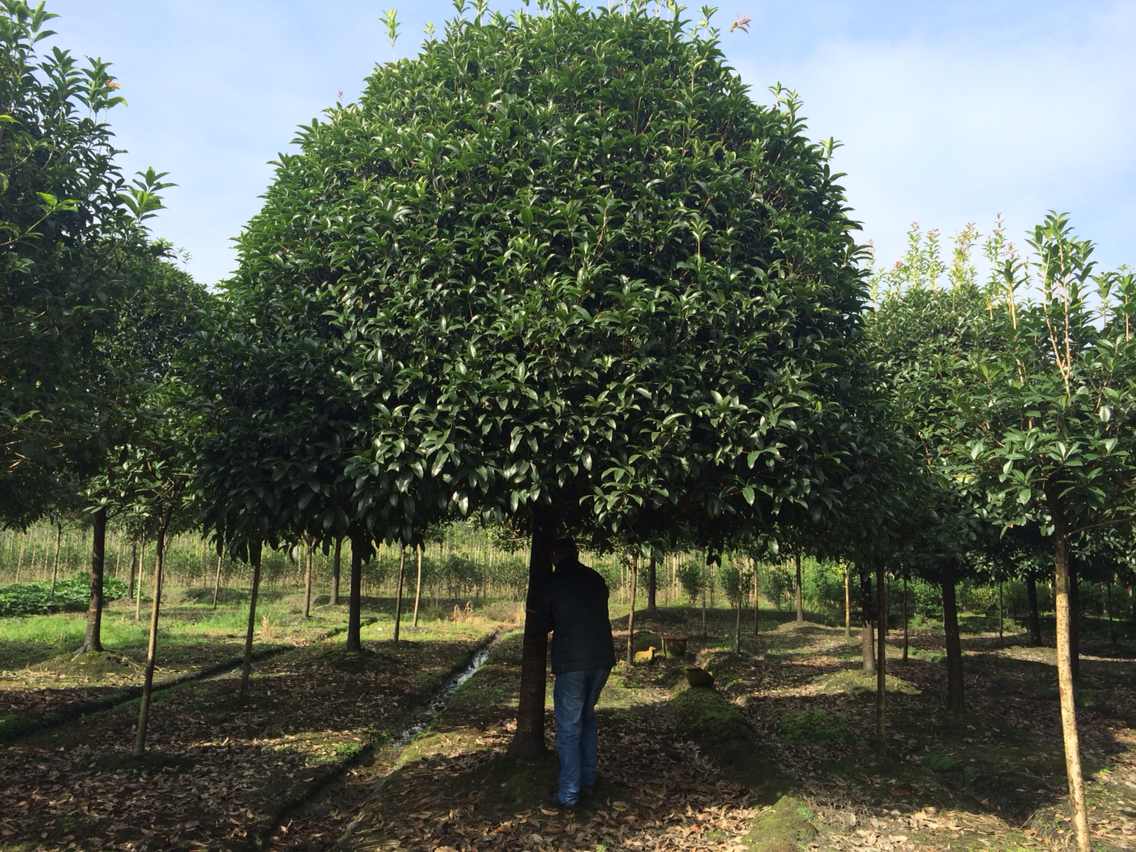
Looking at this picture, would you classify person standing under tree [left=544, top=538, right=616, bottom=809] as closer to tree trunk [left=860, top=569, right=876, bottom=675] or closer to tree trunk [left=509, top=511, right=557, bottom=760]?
tree trunk [left=509, top=511, right=557, bottom=760]

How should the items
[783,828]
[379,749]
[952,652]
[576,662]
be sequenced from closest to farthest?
[783,828], [576,662], [379,749], [952,652]

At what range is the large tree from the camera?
710cm

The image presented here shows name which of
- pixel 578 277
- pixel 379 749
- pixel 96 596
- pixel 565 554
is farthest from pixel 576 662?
pixel 96 596

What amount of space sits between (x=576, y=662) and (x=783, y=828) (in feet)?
9.02

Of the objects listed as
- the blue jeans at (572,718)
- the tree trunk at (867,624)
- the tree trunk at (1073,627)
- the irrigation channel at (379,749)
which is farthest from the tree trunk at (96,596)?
the tree trunk at (1073,627)

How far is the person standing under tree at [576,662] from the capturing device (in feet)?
26.5

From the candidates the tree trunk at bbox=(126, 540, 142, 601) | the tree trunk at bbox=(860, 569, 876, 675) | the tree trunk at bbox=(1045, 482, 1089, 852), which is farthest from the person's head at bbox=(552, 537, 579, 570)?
the tree trunk at bbox=(126, 540, 142, 601)

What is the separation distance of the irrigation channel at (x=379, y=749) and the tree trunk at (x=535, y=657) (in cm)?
222

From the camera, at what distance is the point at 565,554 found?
881 cm

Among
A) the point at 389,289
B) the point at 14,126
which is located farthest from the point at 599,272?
the point at 14,126

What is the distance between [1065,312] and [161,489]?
1113 cm

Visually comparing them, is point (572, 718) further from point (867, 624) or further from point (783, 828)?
point (867, 624)

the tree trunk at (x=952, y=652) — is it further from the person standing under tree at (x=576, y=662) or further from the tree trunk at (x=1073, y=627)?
the person standing under tree at (x=576, y=662)

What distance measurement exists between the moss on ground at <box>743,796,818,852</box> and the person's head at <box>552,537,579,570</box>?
3.47m
